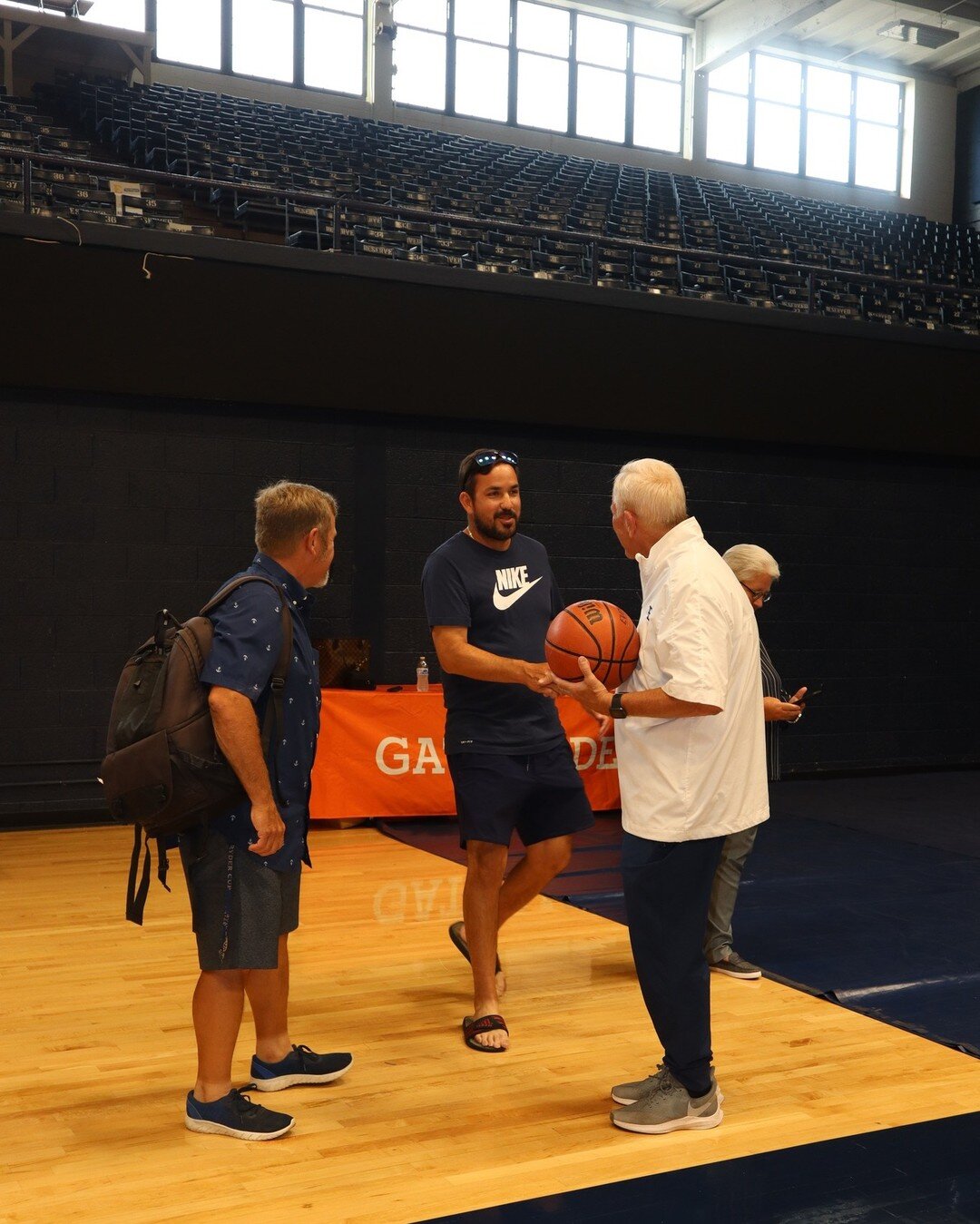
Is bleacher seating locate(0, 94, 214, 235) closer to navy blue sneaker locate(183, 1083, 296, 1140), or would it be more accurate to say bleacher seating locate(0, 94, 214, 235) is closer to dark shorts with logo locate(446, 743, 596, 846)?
dark shorts with logo locate(446, 743, 596, 846)

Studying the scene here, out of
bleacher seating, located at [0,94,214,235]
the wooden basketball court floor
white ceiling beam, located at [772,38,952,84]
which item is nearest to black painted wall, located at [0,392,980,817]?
bleacher seating, located at [0,94,214,235]

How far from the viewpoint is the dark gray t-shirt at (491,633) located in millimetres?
3494

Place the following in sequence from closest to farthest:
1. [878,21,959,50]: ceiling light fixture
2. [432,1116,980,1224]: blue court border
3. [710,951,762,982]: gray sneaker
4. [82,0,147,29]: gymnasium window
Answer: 1. [432,1116,980,1224]: blue court border
2. [710,951,762,982]: gray sneaker
3. [82,0,147,29]: gymnasium window
4. [878,21,959,50]: ceiling light fixture

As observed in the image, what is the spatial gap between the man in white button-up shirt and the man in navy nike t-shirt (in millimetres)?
687

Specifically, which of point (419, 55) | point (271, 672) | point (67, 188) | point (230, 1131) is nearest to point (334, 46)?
point (419, 55)

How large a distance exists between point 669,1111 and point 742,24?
16604 millimetres

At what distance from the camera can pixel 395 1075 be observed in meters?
3.19

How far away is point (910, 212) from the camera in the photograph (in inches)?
711

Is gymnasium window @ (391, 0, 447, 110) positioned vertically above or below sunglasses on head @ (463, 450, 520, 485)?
above

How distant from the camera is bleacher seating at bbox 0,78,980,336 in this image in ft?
29.8

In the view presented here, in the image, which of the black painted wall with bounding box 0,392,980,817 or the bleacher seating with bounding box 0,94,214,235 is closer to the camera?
the black painted wall with bounding box 0,392,980,817

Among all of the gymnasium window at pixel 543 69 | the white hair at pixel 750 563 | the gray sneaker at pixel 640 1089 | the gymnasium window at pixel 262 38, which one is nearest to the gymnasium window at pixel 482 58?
the gymnasium window at pixel 543 69

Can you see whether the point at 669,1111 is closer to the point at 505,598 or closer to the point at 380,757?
the point at 505,598

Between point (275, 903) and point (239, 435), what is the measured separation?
16.1ft
